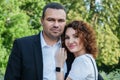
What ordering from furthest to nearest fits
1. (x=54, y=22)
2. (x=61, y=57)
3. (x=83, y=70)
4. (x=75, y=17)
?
(x=75, y=17) → (x=61, y=57) → (x=54, y=22) → (x=83, y=70)

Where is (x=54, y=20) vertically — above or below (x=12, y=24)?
above

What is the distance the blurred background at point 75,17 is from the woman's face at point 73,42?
2089cm

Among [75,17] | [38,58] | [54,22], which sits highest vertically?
[54,22]

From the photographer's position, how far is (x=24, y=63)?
420cm

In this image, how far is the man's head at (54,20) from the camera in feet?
13.9

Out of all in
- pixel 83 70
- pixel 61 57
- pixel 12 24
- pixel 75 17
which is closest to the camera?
pixel 83 70

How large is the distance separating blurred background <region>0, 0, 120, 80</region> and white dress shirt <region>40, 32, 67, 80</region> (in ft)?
68.0

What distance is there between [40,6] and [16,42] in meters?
23.8

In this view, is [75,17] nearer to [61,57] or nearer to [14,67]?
[61,57]

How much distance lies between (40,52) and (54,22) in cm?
35

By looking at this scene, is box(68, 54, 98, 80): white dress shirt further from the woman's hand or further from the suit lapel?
the suit lapel

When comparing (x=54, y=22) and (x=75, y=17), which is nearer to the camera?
(x=54, y=22)

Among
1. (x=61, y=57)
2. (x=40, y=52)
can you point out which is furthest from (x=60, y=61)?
(x=40, y=52)

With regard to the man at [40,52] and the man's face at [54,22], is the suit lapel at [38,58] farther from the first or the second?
the man's face at [54,22]
